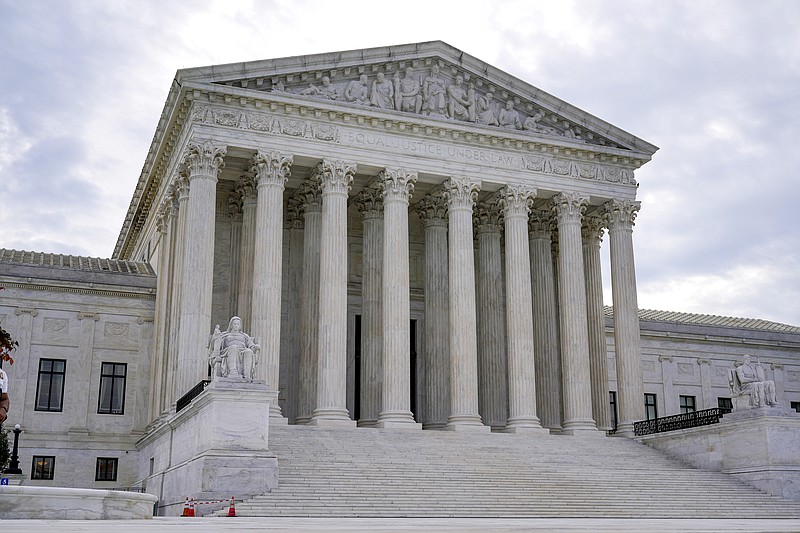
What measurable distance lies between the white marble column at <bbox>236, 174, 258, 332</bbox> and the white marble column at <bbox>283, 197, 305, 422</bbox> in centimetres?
286

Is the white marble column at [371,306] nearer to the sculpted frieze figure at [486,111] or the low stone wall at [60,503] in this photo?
the sculpted frieze figure at [486,111]

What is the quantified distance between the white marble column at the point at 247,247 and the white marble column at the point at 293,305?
9.40 ft

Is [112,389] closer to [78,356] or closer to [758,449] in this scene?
[78,356]

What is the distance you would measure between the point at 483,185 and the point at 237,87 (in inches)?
460

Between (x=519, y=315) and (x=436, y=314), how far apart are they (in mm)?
4568

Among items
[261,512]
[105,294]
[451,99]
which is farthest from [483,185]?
[261,512]

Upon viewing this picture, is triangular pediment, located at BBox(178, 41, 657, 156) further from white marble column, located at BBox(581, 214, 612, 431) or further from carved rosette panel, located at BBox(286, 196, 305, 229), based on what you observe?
carved rosette panel, located at BBox(286, 196, 305, 229)

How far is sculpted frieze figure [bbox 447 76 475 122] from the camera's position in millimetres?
41438

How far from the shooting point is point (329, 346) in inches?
1453

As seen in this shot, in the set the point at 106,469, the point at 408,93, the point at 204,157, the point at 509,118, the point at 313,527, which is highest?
the point at 408,93

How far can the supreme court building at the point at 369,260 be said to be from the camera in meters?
37.2

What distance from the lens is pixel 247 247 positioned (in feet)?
132

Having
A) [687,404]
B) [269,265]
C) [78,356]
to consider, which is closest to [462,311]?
[269,265]

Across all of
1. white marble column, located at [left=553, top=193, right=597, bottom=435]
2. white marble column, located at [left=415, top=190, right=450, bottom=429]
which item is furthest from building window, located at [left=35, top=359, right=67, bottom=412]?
white marble column, located at [left=553, top=193, right=597, bottom=435]
